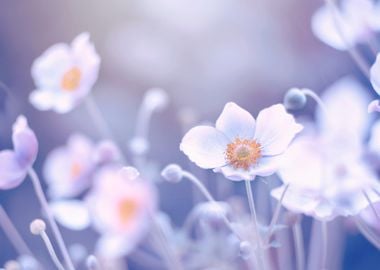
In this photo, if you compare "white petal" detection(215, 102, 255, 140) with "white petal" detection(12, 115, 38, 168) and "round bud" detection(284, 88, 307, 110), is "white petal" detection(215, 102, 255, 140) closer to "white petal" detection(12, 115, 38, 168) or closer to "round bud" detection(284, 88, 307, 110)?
"round bud" detection(284, 88, 307, 110)

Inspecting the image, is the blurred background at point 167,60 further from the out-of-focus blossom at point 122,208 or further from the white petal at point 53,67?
the out-of-focus blossom at point 122,208

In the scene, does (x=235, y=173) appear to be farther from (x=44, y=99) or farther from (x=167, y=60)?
(x=167, y=60)

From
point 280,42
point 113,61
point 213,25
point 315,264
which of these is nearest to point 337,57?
point 280,42

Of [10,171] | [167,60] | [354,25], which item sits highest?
[167,60]

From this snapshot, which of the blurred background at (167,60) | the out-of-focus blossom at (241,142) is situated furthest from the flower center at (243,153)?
the blurred background at (167,60)

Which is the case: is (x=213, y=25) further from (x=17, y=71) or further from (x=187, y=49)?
(x=17, y=71)

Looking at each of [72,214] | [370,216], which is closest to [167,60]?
[72,214]
